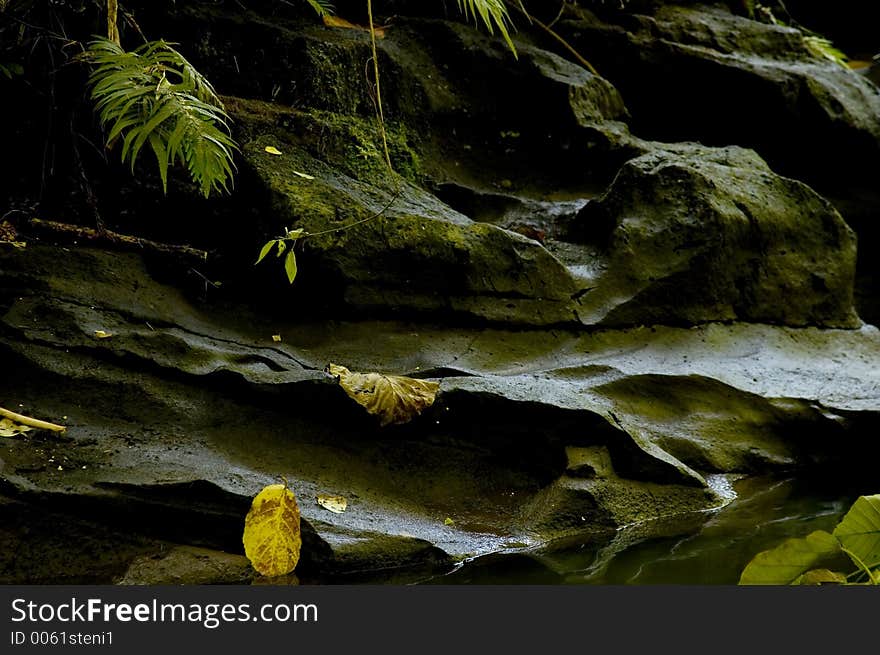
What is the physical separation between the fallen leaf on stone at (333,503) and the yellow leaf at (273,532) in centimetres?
22

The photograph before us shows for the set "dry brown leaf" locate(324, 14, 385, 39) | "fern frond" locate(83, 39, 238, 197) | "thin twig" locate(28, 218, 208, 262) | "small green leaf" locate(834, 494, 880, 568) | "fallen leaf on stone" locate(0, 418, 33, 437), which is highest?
"dry brown leaf" locate(324, 14, 385, 39)

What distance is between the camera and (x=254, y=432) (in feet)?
11.6

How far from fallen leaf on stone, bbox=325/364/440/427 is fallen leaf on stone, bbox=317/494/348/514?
363 mm

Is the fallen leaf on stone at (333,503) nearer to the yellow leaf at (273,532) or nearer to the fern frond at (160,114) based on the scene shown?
the yellow leaf at (273,532)

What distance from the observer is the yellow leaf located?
2971 millimetres

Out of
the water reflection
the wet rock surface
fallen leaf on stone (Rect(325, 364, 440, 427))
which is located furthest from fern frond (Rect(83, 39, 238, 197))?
the water reflection

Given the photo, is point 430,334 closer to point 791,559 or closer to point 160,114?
point 160,114

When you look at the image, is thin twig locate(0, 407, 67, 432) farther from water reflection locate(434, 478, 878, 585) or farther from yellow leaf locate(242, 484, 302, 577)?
water reflection locate(434, 478, 878, 585)

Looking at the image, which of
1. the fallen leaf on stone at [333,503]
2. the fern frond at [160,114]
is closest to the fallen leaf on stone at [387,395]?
the fallen leaf on stone at [333,503]

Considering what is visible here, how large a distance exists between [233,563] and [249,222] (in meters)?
1.72

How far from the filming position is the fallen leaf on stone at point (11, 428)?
125 inches

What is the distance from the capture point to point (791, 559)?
1228 mm

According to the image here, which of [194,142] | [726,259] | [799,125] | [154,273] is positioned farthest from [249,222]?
[799,125]

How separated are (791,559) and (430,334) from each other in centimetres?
312
